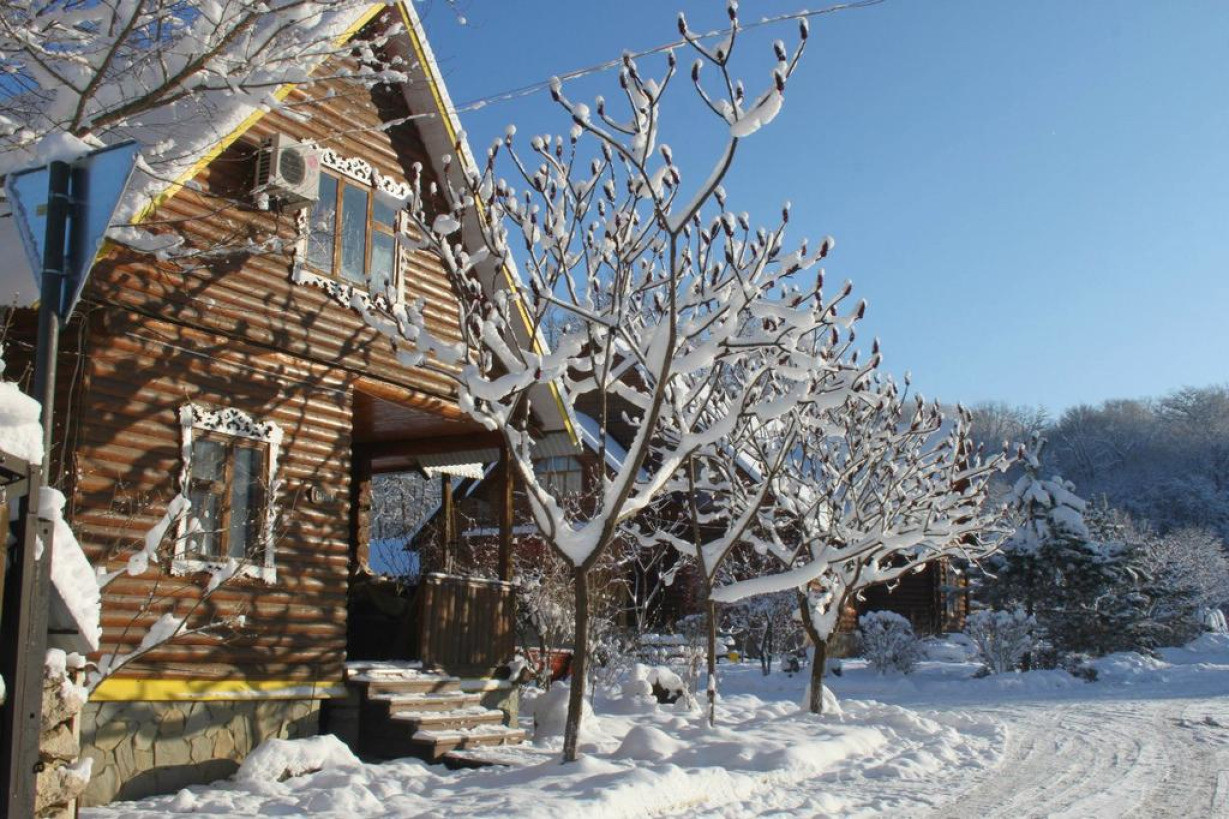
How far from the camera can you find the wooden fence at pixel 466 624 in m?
12.4

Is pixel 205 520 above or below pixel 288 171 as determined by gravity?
Answer: below

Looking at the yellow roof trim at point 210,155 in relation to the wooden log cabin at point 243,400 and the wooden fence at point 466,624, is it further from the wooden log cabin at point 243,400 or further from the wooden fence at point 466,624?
the wooden fence at point 466,624

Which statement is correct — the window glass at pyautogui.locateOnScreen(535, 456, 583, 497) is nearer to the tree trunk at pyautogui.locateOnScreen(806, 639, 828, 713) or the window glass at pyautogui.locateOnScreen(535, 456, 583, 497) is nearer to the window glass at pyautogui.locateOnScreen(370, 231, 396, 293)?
the tree trunk at pyautogui.locateOnScreen(806, 639, 828, 713)

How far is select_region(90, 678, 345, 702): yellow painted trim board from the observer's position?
31.0 feet

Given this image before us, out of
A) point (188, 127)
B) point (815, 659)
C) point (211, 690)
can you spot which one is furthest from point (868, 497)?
point (188, 127)

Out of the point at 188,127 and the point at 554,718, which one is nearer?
the point at 188,127

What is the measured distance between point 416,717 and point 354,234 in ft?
17.4

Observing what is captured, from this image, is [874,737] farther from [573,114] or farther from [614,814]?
[573,114]

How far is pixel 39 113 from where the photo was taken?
7.85 m

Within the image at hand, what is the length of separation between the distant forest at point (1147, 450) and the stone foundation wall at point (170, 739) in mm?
69262

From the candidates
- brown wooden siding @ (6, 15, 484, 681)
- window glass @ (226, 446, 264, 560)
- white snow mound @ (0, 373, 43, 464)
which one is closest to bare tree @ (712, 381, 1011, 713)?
brown wooden siding @ (6, 15, 484, 681)

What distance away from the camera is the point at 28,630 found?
4074 millimetres

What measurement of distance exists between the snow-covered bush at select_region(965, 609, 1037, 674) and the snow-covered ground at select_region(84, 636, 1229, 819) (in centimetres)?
845

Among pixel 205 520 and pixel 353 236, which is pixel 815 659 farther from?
pixel 205 520
